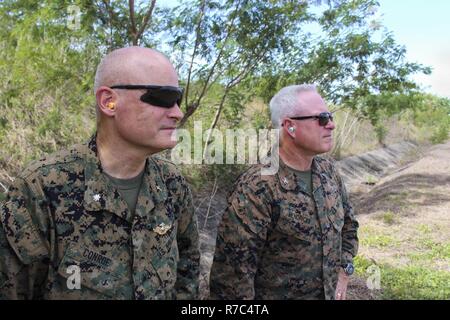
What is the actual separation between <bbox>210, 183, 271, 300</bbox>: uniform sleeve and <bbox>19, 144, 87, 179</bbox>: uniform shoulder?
79 cm

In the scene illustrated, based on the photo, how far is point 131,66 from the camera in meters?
1.55

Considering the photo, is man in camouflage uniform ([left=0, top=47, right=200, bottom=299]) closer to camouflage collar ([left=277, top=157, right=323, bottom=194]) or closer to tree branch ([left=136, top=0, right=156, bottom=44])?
camouflage collar ([left=277, top=157, right=323, bottom=194])

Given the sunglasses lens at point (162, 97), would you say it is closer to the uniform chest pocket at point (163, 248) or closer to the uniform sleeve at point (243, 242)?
the uniform chest pocket at point (163, 248)

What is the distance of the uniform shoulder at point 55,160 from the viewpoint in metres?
1.48

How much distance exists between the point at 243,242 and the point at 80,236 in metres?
0.80

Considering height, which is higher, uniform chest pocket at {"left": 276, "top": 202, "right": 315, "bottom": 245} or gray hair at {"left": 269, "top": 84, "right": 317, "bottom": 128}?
gray hair at {"left": 269, "top": 84, "right": 317, "bottom": 128}

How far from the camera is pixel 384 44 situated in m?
6.96

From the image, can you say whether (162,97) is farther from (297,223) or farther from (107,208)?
(297,223)

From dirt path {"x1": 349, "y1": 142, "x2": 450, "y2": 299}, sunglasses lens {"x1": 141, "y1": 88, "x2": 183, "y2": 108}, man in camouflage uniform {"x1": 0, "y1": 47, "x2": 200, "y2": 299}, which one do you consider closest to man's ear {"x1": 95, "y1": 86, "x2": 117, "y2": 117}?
man in camouflage uniform {"x1": 0, "y1": 47, "x2": 200, "y2": 299}

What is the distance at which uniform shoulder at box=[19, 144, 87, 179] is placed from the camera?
1477 mm

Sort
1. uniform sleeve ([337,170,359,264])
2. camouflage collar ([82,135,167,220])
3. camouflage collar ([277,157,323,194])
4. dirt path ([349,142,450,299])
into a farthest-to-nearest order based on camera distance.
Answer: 1. dirt path ([349,142,450,299])
2. uniform sleeve ([337,170,359,264])
3. camouflage collar ([277,157,323,194])
4. camouflage collar ([82,135,167,220])
